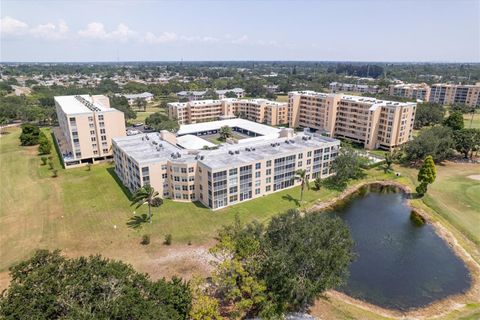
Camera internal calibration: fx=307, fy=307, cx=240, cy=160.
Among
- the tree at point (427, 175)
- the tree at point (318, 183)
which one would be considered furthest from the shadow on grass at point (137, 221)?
the tree at point (427, 175)

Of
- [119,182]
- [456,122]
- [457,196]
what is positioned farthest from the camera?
[456,122]

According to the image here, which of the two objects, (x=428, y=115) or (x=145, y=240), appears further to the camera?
(x=428, y=115)

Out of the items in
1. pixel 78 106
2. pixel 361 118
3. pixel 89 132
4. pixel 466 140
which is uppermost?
pixel 78 106

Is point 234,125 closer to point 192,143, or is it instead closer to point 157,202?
point 192,143

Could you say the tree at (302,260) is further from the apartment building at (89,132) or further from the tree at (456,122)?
the tree at (456,122)

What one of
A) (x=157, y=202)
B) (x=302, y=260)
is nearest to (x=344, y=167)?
(x=157, y=202)

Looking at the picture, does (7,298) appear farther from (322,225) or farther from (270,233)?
(322,225)

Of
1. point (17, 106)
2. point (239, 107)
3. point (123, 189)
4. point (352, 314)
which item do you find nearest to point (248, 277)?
point (352, 314)

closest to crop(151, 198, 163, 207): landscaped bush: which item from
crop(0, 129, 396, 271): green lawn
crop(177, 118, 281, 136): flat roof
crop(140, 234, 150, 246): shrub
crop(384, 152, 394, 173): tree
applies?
crop(0, 129, 396, 271): green lawn

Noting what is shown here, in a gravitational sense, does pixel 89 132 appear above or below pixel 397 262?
above
